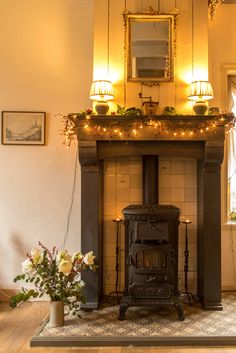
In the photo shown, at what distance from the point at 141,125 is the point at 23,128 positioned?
126 cm

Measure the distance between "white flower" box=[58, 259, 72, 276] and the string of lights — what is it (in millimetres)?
1106

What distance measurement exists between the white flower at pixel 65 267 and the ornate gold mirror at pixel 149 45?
1760 millimetres

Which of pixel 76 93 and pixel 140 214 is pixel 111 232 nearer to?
pixel 140 214

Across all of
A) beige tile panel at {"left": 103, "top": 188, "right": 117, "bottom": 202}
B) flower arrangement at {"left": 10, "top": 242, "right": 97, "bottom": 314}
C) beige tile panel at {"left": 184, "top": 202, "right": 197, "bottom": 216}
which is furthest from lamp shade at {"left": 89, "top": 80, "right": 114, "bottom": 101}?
flower arrangement at {"left": 10, "top": 242, "right": 97, "bottom": 314}

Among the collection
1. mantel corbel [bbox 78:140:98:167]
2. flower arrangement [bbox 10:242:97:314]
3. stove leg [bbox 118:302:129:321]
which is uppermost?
mantel corbel [bbox 78:140:98:167]

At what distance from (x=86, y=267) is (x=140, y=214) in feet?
2.24

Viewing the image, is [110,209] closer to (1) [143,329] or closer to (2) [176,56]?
(1) [143,329]

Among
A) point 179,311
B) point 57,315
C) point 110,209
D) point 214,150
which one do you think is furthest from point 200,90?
point 57,315

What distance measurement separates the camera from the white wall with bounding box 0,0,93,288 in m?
3.69

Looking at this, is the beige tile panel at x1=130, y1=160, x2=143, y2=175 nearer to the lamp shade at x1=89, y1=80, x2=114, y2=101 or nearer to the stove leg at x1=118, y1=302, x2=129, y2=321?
the lamp shade at x1=89, y1=80, x2=114, y2=101

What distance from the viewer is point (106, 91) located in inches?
128

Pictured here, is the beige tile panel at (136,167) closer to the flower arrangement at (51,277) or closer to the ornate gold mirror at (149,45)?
the ornate gold mirror at (149,45)

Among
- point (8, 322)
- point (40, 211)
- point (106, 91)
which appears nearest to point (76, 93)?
point (106, 91)

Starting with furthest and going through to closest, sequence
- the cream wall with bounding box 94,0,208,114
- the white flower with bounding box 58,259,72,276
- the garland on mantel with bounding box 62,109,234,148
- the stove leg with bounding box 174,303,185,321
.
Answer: the cream wall with bounding box 94,0,208,114
the garland on mantel with bounding box 62,109,234,148
the stove leg with bounding box 174,303,185,321
the white flower with bounding box 58,259,72,276
